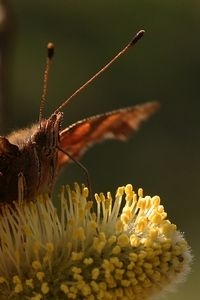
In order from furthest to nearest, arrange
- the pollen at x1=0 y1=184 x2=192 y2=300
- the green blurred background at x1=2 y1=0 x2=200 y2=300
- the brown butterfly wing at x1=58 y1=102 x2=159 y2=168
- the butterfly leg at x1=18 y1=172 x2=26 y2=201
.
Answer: the green blurred background at x1=2 y1=0 x2=200 y2=300, the brown butterfly wing at x1=58 y1=102 x2=159 y2=168, the butterfly leg at x1=18 y1=172 x2=26 y2=201, the pollen at x1=0 y1=184 x2=192 y2=300

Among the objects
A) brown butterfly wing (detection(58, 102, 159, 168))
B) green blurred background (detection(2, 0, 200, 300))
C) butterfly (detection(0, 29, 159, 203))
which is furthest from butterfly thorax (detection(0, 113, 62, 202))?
green blurred background (detection(2, 0, 200, 300))

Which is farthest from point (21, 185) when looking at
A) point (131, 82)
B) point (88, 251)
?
point (131, 82)

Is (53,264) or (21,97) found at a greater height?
(21,97)

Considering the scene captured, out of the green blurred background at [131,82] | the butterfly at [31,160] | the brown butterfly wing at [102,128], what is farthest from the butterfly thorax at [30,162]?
the green blurred background at [131,82]

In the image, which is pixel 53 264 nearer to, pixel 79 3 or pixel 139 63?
pixel 139 63

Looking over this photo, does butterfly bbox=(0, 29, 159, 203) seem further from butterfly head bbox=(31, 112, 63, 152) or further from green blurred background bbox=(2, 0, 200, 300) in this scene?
green blurred background bbox=(2, 0, 200, 300)

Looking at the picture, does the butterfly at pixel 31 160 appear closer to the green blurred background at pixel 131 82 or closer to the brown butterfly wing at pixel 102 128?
the brown butterfly wing at pixel 102 128

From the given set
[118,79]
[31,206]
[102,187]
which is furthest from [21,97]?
[31,206]
